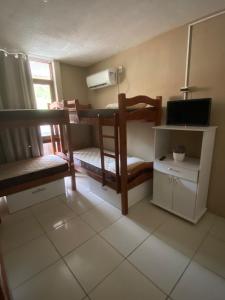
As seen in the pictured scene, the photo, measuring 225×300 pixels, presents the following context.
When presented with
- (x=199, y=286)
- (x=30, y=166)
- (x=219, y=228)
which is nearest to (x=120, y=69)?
(x=30, y=166)

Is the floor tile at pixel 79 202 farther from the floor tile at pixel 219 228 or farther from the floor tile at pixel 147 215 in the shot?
the floor tile at pixel 219 228

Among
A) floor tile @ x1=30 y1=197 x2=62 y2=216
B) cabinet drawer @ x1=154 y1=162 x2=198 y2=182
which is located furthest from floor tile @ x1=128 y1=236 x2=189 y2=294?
floor tile @ x1=30 y1=197 x2=62 y2=216

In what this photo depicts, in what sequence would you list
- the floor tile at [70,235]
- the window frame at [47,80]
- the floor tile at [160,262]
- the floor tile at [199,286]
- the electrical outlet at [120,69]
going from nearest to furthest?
the floor tile at [199,286] < the floor tile at [160,262] < the floor tile at [70,235] < the electrical outlet at [120,69] < the window frame at [47,80]

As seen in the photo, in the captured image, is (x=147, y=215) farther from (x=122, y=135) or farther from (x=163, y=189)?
(x=122, y=135)

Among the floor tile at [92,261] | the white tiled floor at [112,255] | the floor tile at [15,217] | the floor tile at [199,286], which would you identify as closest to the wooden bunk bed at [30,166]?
the floor tile at [15,217]

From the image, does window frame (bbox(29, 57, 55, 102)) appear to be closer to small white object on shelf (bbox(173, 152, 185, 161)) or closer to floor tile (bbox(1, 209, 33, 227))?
floor tile (bbox(1, 209, 33, 227))

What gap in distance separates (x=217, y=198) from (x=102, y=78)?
9.15 ft

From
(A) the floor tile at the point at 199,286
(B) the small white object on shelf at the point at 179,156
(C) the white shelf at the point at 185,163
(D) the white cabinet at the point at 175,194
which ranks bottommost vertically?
(A) the floor tile at the point at 199,286

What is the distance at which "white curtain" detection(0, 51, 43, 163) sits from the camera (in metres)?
2.65

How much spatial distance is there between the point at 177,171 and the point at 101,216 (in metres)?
1.20

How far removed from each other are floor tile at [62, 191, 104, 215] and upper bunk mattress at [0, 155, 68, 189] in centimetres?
50

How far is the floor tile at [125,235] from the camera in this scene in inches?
67.5

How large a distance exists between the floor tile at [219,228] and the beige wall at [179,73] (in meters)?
0.12

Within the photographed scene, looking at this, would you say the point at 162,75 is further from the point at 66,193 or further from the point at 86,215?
the point at 66,193
